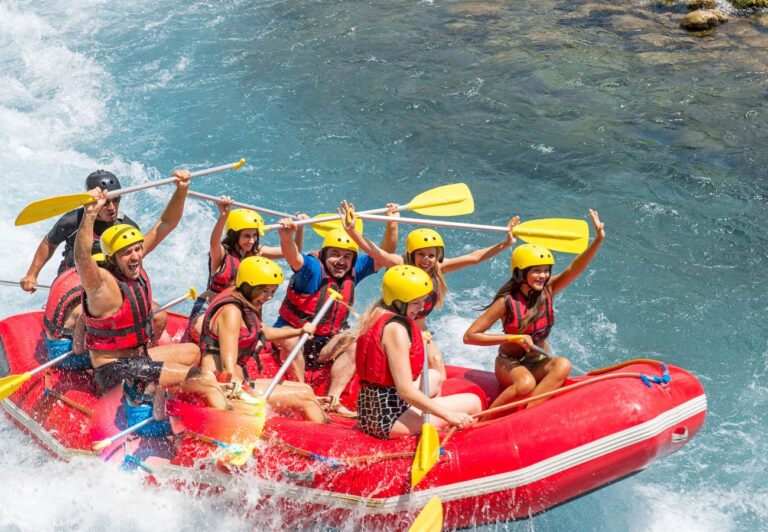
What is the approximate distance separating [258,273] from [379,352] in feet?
2.89

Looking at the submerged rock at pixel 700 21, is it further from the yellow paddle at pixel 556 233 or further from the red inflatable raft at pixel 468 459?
the red inflatable raft at pixel 468 459

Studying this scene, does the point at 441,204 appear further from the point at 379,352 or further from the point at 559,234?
the point at 379,352

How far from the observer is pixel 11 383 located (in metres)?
5.05

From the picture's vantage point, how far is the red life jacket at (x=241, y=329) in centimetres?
A: 480

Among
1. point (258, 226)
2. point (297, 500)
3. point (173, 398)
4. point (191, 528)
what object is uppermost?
point (258, 226)

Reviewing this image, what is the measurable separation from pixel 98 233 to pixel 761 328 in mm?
5680

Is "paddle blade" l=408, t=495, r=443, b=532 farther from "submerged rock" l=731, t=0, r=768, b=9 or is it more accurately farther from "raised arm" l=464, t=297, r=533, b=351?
"submerged rock" l=731, t=0, r=768, b=9

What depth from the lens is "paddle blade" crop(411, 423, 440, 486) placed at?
4240mm

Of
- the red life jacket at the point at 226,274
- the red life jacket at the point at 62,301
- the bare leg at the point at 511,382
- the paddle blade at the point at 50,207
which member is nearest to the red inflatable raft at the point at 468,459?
the bare leg at the point at 511,382

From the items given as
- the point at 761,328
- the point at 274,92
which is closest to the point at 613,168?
the point at 761,328

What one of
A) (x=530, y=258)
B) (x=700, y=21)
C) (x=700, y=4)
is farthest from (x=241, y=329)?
(x=700, y=4)

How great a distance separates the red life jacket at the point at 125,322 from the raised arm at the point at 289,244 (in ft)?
3.18

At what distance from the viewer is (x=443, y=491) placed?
446 cm

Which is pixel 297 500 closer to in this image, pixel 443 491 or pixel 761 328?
pixel 443 491
